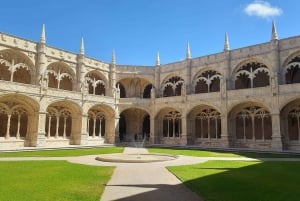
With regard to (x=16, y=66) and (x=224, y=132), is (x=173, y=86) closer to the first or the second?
(x=224, y=132)

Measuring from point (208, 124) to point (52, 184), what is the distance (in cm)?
2467

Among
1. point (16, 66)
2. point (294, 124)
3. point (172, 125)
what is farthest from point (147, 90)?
point (294, 124)

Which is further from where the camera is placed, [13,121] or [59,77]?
[59,77]

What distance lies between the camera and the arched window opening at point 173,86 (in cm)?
3484

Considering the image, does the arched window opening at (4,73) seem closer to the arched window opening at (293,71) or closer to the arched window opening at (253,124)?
the arched window opening at (253,124)

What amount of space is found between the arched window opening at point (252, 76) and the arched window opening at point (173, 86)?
7553 mm

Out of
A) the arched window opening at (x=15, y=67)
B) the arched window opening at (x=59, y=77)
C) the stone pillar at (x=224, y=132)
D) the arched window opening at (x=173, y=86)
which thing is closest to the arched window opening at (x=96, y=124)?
the arched window opening at (x=59, y=77)

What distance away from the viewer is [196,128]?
3212 centimetres

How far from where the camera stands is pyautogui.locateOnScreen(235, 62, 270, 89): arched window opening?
28.1 meters

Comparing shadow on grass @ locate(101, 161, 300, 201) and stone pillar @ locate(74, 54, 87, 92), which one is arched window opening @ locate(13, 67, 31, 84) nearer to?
stone pillar @ locate(74, 54, 87, 92)

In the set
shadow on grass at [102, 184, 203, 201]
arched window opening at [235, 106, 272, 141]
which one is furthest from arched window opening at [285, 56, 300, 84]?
shadow on grass at [102, 184, 203, 201]

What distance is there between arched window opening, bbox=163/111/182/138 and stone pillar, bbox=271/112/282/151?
11.8m

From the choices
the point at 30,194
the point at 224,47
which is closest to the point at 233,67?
the point at 224,47

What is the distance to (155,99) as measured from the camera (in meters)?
34.3
